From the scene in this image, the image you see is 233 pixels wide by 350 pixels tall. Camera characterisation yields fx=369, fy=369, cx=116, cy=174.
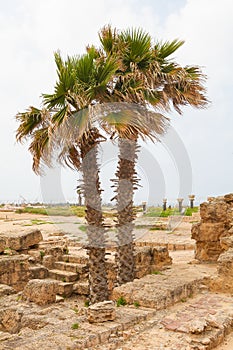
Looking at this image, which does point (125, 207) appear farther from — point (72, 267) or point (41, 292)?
point (72, 267)

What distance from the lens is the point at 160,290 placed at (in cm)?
643

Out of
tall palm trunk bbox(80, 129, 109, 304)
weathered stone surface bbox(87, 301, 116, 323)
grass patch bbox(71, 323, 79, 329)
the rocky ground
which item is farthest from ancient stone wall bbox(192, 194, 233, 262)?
grass patch bbox(71, 323, 79, 329)

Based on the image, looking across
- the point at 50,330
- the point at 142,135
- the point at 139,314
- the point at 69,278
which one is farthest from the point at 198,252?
the point at 50,330

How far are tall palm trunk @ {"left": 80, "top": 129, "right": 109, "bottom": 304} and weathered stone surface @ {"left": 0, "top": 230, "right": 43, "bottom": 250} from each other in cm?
613

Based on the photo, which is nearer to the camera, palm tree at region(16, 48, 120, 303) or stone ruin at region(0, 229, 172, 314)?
palm tree at region(16, 48, 120, 303)

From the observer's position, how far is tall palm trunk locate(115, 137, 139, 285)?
8578mm

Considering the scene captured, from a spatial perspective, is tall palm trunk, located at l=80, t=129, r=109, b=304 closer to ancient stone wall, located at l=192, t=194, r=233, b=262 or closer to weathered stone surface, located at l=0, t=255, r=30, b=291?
weathered stone surface, located at l=0, t=255, r=30, b=291

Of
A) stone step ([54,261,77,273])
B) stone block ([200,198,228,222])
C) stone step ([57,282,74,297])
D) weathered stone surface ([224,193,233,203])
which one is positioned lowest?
stone step ([57,282,74,297])

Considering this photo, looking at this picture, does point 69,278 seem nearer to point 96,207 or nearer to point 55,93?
point 96,207

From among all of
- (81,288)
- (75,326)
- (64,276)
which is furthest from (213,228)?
(75,326)

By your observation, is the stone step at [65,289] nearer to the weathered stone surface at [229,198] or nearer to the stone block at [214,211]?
the stone block at [214,211]

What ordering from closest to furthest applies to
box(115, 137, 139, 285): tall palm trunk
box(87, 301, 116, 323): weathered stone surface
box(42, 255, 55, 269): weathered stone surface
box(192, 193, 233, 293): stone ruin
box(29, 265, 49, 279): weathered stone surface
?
box(87, 301, 116, 323): weathered stone surface
box(115, 137, 139, 285): tall palm trunk
box(192, 193, 233, 293): stone ruin
box(29, 265, 49, 279): weathered stone surface
box(42, 255, 55, 269): weathered stone surface

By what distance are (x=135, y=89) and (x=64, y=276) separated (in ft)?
21.8

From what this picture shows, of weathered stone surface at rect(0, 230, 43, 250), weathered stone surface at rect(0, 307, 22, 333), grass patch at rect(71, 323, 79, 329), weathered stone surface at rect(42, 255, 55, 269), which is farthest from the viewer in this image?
weathered stone surface at rect(0, 230, 43, 250)
